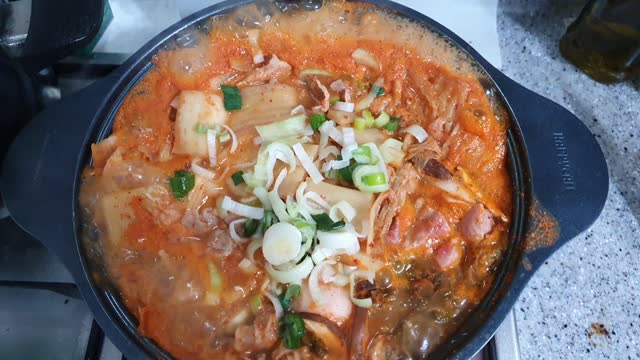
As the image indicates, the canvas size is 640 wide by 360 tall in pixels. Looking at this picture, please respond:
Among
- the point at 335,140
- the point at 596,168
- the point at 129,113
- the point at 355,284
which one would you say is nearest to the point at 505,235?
the point at 596,168

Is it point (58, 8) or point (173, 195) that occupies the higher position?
point (58, 8)

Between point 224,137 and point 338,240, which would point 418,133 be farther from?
point 224,137

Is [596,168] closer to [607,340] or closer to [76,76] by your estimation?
[607,340]

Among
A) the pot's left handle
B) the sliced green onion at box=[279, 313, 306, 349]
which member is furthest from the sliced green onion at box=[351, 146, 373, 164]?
the pot's left handle

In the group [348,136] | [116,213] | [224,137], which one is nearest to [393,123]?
[348,136]

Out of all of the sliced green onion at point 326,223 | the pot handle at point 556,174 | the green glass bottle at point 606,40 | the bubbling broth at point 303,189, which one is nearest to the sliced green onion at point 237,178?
the bubbling broth at point 303,189

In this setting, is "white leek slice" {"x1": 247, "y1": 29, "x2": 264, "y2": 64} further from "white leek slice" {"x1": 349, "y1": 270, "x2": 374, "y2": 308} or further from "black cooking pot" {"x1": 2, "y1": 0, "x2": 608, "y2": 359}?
"white leek slice" {"x1": 349, "y1": 270, "x2": 374, "y2": 308}

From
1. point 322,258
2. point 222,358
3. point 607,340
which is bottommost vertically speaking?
point 607,340

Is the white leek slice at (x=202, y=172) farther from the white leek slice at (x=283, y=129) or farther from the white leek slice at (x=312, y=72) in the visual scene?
the white leek slice at (x=312, y=72)
